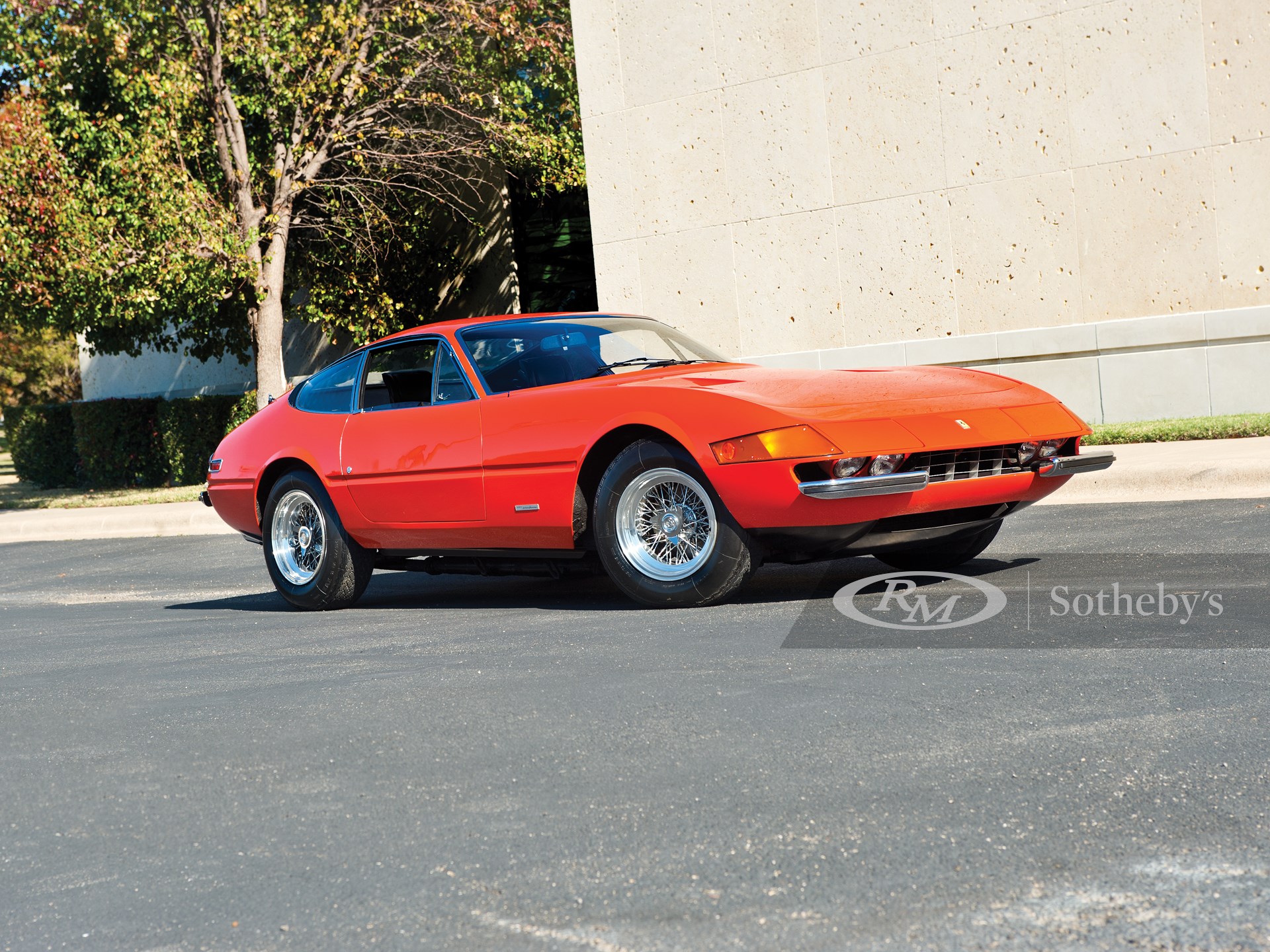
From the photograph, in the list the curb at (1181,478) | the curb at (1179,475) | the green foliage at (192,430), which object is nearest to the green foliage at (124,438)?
the green foliage at (192,430)

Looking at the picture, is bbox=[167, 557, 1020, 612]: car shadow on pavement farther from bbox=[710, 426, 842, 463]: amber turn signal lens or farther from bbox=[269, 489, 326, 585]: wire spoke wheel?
bbox=[710, 426, 842, 463]: amber turn signal lens

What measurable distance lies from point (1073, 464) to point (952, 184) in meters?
8.68

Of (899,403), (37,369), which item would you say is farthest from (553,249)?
(37,369)

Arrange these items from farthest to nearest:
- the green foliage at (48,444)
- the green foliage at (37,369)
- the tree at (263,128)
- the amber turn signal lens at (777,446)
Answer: the green foliage at (37,369) → the green foliage at (48,444) → the tree at (263,128) → the amber turn signal lens at (777,446)

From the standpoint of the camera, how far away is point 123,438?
21.5 m

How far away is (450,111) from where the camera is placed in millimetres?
20500

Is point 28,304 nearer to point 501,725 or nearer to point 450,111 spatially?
point 450,111

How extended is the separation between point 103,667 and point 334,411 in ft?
6.81

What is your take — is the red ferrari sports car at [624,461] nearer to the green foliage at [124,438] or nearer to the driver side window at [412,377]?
the driver side window at [412,377]

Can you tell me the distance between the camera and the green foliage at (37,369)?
34344 millimetres

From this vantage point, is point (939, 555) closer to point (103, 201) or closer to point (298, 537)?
point (298, 537)

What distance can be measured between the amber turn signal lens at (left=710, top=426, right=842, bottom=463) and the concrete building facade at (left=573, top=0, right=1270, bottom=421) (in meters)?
8.71

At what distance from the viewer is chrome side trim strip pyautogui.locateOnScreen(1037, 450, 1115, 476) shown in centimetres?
612

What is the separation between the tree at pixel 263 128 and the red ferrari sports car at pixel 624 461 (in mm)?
9800
